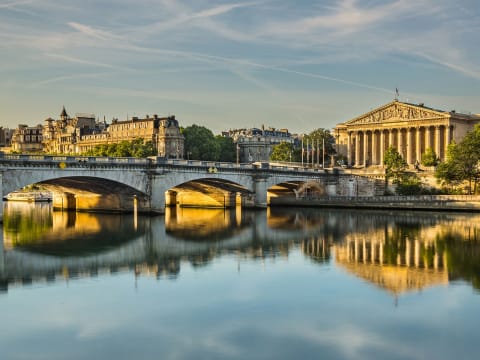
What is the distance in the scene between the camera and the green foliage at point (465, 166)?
311ft

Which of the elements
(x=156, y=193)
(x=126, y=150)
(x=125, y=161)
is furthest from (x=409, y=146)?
(x=125, y=161)

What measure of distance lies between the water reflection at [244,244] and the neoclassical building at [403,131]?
6160cm

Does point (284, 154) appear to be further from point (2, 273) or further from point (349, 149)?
point (2, 273)

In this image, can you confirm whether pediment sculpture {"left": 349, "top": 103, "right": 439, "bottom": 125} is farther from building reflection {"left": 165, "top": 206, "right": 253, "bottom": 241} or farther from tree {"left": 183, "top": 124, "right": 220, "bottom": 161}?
building reflection {"left": 165, "top": 206, "right": 253, "bottom": 241}

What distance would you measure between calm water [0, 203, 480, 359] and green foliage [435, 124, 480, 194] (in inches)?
1352

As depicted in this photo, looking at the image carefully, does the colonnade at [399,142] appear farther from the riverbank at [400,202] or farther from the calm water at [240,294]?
the calm water at [240,294]

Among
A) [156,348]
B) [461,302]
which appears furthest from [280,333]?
[461,302]

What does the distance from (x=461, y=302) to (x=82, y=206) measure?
208 feet

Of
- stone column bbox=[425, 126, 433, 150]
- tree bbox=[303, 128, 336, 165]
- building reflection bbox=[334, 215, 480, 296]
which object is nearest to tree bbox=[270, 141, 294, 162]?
tree bbox=[303, 128, 336, 165]

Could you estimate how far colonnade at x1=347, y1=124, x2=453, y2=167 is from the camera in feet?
461

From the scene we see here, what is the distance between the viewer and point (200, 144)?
166500mm

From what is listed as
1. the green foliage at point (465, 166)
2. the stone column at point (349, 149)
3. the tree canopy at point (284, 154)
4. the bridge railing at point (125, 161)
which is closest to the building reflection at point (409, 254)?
the bridge railing at point (125, 161)

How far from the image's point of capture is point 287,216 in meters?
84.4

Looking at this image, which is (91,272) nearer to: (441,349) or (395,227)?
(441,349)
